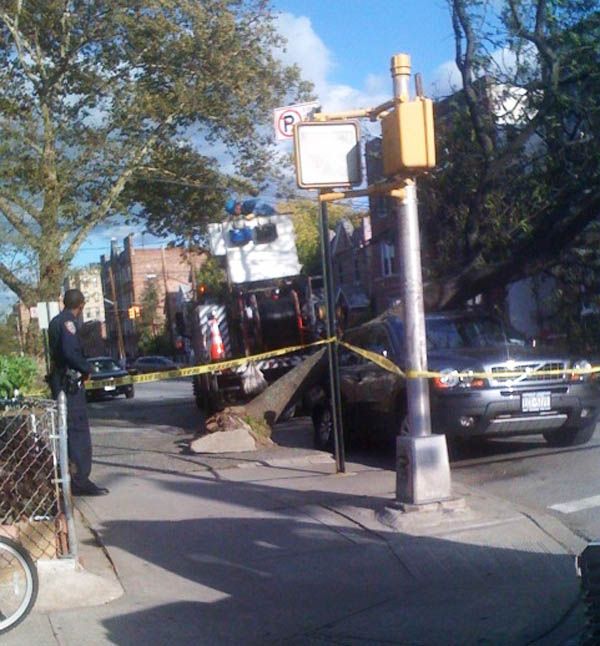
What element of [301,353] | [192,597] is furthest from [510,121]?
[192,597]

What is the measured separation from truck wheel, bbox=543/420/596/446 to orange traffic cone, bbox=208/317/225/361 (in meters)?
8.84

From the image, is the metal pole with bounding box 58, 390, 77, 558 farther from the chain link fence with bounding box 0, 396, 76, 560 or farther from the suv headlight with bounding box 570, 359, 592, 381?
the suv headlight with bounding box 570, 359, 592, 381

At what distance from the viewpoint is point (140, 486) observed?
10500 millimetres

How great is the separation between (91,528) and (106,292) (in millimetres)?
76154

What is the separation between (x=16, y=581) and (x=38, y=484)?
1019 mm

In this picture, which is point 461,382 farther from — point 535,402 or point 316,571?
point 316,571

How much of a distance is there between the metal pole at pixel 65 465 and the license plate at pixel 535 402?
224 inches

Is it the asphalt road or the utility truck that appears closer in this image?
the asphalt road

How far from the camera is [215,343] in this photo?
20.0 meters

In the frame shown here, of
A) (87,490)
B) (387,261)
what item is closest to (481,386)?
(87,490)

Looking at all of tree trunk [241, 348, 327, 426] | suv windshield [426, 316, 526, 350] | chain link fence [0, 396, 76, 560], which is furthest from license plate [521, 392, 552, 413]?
chain link fence [0, 396, 76, 560]

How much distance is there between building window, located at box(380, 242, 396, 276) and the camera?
39.9 m

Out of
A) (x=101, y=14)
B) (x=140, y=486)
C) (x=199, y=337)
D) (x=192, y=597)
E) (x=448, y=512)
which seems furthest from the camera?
(x=101, y=14)

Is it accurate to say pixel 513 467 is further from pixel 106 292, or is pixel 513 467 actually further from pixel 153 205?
pixel 106 292
